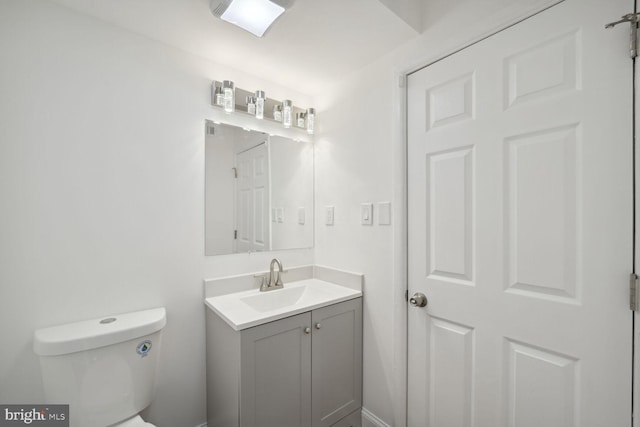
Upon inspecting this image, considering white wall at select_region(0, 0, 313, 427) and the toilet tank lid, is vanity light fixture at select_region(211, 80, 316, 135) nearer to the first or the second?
white wall at select_region(0, 0, 313, 427)

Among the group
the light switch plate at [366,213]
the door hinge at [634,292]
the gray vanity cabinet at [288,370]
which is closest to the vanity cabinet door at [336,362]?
the gray vanity cabinet at [288,370]

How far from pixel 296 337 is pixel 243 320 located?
0.31 m

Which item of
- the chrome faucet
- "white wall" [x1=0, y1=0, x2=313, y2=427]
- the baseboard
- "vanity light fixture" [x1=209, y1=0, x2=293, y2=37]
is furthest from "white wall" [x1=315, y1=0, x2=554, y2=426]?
"white wall" [x1=0, y1=0, x2=313, y2=427]

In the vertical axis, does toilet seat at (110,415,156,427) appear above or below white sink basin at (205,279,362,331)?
below

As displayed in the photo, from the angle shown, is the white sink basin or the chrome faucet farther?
the chrome faucet

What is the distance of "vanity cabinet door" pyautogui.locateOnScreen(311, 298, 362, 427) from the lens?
148cm

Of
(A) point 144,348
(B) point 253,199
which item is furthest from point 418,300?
(A) point 144,348

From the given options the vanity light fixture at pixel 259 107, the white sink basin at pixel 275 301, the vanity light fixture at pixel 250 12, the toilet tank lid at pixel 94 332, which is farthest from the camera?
the vanity light fixture at pixel 259 107

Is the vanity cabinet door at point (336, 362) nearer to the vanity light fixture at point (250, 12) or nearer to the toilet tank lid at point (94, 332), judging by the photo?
the toilet tank lid at point (94, 332)

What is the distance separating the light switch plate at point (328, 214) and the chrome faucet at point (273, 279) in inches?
17.5

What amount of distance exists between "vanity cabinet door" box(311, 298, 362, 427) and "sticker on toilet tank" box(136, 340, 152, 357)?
777mm

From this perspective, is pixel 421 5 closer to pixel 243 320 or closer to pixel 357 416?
pixel 243 320

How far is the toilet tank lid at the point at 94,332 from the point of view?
3.46ft

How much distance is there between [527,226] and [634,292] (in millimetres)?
334
